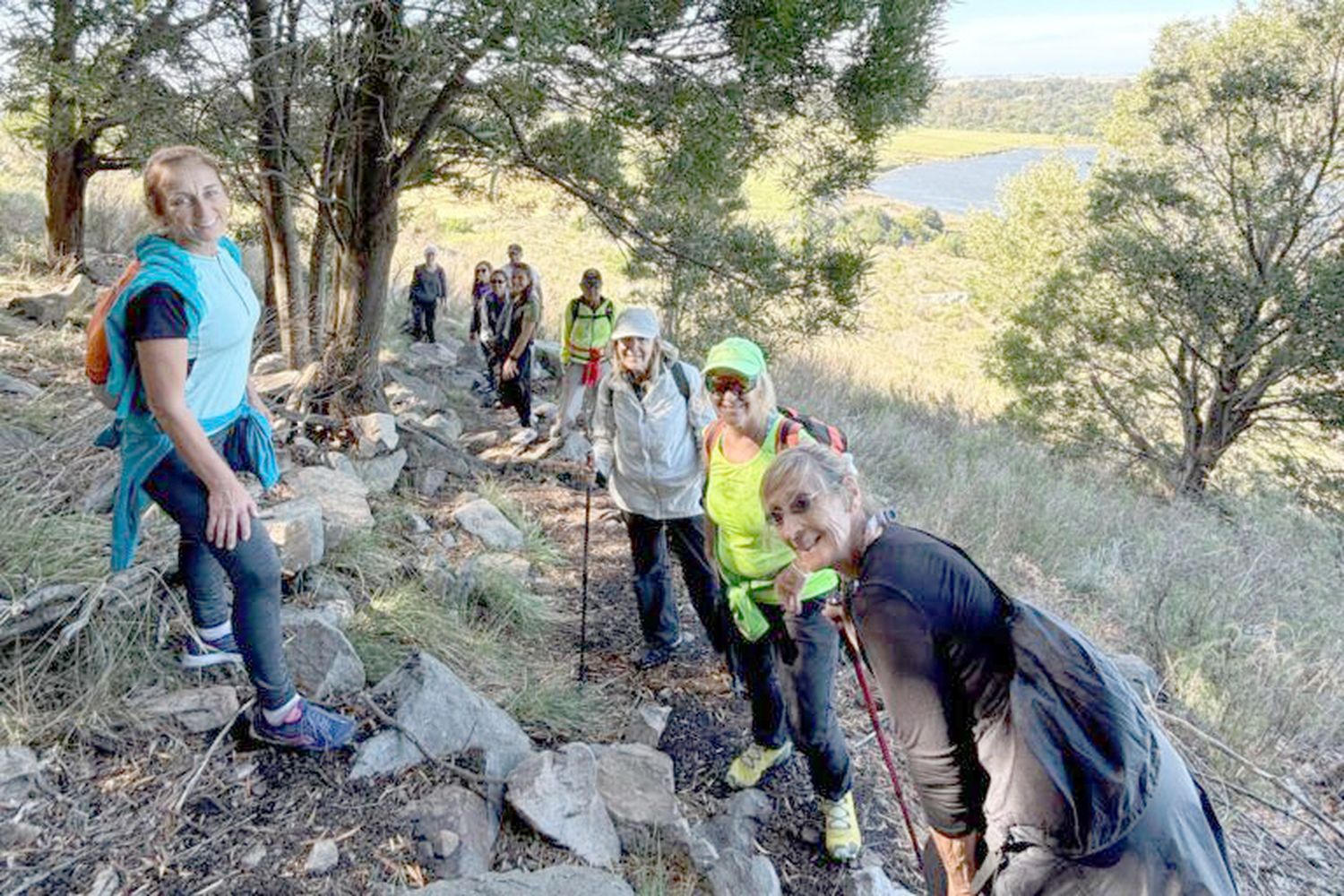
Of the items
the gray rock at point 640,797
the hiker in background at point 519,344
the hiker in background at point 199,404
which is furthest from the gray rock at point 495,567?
the hiker in background at point 519,344

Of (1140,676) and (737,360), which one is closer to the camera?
(737,360)

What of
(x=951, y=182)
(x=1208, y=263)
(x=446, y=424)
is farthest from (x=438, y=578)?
(x=951, y=182)

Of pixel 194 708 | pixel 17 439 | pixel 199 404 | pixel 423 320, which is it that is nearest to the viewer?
pixel 199 404

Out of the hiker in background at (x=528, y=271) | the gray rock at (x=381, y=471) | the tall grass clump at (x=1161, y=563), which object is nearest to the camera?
the tall grass clump at (x=1161, y=563)

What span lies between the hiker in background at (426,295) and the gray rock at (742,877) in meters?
8.16

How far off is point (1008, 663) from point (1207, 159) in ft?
43.6

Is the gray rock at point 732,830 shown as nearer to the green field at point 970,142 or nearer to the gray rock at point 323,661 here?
the gray rock at point 323,661

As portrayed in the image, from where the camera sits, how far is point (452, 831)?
231 cm

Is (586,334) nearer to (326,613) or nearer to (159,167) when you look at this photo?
(326,613)

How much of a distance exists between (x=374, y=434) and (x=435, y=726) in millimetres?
3007

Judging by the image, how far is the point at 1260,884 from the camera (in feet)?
9.67

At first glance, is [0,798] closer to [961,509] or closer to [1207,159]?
[961,509]

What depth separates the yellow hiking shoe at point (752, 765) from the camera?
3.12 metres

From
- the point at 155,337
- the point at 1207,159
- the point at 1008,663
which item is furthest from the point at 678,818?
the point at 1207,159
